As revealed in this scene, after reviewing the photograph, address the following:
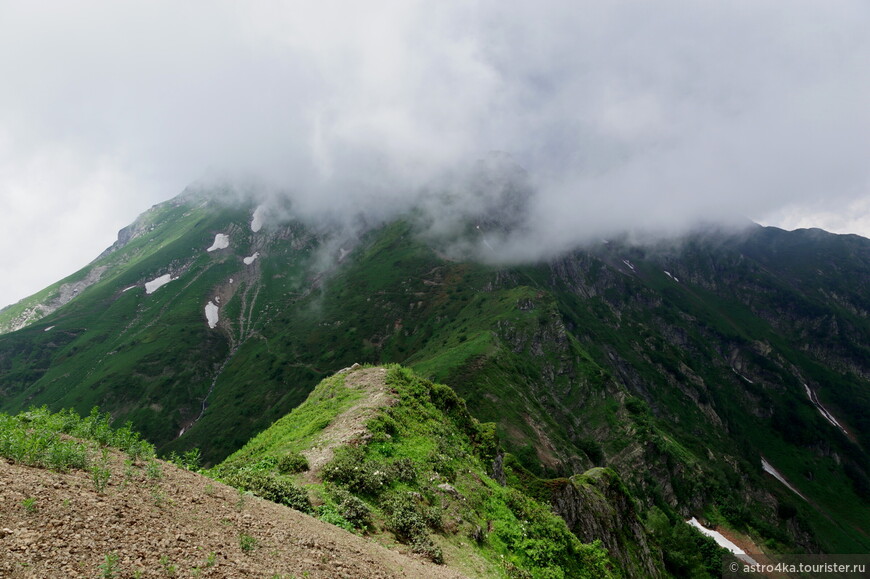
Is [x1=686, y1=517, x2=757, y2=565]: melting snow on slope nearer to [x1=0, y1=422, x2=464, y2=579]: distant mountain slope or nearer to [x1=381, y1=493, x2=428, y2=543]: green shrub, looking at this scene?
[x1=381, y1=493, x2=428, y2=543]: green shrub

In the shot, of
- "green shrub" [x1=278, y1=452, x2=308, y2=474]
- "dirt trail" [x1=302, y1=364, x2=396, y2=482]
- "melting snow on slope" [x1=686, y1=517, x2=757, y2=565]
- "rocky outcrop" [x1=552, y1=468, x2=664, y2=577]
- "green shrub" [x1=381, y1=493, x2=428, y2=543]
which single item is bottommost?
"melting snow on slope" [x1=686, y1=517, x2=757, y2=565]

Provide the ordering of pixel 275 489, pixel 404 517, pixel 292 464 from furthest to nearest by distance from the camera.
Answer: pixel 292 464, pixel 404 517, pixel 275 489

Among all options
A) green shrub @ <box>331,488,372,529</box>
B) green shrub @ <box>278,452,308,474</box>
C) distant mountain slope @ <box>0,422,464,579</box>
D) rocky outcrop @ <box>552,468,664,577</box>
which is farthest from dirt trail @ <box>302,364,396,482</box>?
rocky outcrop @ <box>552,468,664,577</box>

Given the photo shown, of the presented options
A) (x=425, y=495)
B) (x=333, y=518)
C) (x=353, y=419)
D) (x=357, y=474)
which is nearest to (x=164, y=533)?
(x=333, y=518)

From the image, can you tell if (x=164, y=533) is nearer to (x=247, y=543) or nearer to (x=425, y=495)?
(x=247, y=543)

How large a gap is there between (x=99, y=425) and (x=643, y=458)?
11509 centimetres

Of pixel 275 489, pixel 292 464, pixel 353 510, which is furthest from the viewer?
pixel 292 464

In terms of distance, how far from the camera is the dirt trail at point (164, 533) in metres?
7.80

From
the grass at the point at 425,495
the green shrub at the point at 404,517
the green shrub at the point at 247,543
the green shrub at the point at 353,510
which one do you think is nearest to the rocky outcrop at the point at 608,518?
the grass at the point at 425,495

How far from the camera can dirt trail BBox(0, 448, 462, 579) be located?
25.6 ft

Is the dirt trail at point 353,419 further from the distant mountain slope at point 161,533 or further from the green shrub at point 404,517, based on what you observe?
the distant mountain slope at point 161,533

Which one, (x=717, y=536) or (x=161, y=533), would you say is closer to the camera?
(x=161, y=533)

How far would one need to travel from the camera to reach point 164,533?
9.45 meters

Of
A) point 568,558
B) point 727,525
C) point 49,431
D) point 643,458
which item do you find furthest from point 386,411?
point 727,525
